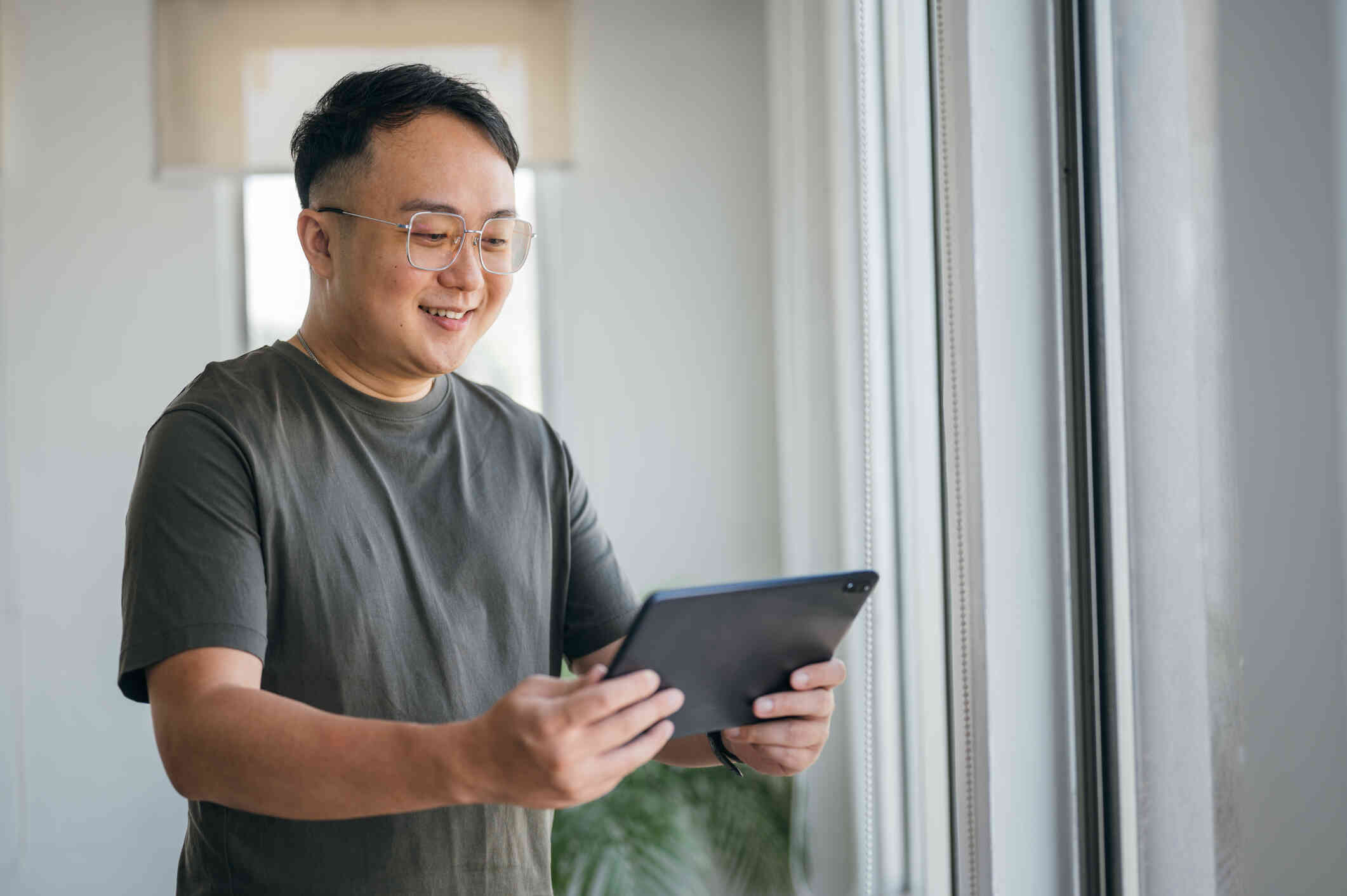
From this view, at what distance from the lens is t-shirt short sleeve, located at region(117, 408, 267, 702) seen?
0.86 m

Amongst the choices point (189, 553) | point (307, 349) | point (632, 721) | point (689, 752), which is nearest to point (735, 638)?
point (632, 721)

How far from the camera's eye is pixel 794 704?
37.7 inches

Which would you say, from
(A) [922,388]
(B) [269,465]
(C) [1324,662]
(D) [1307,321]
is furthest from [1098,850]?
(B) [269,465]

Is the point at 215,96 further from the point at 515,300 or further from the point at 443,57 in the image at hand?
the point at 515,300

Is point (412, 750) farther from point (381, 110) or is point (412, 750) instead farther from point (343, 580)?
point (381, 110)

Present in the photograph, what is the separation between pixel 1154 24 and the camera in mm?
960

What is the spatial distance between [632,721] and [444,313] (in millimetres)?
558

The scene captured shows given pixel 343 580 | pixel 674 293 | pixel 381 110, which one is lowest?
pixel 343 580

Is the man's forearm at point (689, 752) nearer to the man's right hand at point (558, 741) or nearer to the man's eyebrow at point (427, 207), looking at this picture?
the man's right hand at point (558, 741)

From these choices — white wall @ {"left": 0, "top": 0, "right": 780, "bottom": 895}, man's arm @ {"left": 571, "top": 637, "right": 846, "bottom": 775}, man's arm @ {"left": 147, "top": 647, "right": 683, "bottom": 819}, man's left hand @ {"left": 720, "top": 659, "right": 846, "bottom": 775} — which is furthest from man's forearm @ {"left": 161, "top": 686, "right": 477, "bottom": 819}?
white wall @ {"left": 0, "top": 0, "right": 780, "bottom": 895}

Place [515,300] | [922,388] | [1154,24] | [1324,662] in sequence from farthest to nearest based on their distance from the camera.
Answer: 1. [515,300]
2. [922,388]
3. [1154,24]
4. [1324,662]

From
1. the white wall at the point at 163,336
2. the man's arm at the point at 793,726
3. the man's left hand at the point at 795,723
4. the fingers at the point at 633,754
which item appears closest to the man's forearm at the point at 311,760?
the fingers at the point at 633,754

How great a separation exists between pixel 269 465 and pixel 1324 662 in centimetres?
91

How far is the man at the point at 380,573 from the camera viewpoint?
794 mm
